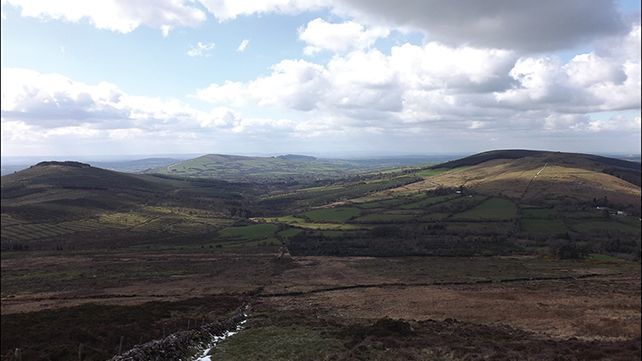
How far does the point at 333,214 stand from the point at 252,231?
3878 centimetres

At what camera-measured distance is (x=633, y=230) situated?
13862 cm

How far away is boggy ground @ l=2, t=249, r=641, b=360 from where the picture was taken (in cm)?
3281

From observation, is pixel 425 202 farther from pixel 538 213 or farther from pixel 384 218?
pixel 538 213

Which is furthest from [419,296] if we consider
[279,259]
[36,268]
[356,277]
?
[36,268]

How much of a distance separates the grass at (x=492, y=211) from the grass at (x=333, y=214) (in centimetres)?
4060

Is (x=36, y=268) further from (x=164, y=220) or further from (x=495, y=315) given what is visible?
(x=495, y=315)

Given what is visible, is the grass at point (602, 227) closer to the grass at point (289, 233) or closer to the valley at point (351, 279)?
the valley at point (351, 279)

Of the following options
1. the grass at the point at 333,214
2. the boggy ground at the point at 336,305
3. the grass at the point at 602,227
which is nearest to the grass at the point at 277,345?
the boggy ground at the point at 336,305

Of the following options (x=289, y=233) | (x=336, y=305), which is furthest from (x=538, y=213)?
(x=336, y=305)

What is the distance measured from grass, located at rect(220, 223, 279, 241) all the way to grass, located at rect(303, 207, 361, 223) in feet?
67.3

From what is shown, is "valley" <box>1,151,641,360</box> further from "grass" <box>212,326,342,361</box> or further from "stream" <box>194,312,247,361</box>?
"stream" <box>194,312,247,361</box>

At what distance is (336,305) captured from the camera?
58094mm

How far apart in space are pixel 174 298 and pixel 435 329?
4189 cm

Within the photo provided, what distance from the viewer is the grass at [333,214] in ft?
561
